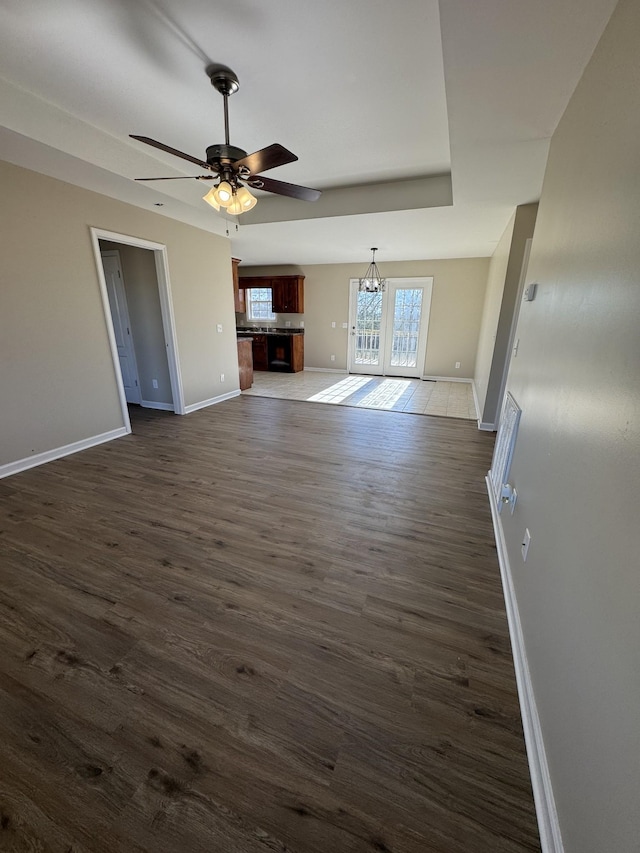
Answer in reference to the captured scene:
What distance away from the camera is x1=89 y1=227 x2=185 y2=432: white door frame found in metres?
3.46

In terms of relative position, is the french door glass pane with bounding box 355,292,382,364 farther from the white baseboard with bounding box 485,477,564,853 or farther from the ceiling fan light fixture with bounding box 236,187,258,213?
the white baseboard with bounding box 485,477,564,853

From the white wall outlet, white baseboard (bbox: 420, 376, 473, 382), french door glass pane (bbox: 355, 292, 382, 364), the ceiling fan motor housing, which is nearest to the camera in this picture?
the white wall outlet

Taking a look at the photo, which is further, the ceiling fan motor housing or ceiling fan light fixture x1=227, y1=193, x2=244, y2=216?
ceiling fan light fixture x1=227, y1=193, x2=244, y2=216

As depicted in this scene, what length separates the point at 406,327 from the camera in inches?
290

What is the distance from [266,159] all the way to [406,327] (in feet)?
19.0

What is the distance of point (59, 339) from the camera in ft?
10.5

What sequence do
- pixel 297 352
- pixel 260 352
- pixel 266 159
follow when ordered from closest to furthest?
pixel 266 159, pixel 297 352, pixel 260 352

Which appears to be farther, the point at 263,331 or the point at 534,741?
the point at 263,331

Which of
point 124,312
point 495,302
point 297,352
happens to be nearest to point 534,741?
point 495,302

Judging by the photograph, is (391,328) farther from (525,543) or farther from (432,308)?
(525,543)

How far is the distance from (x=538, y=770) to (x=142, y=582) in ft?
5.97

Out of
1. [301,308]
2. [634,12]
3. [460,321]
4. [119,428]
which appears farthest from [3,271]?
[460,321]

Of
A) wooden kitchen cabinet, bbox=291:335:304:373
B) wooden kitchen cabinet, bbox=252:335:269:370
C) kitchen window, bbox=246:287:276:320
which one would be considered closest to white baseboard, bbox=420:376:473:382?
wooden kitchen cabinet, bbox=291:335:304:373

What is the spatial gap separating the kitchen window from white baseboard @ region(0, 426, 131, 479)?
5486 millimetres
